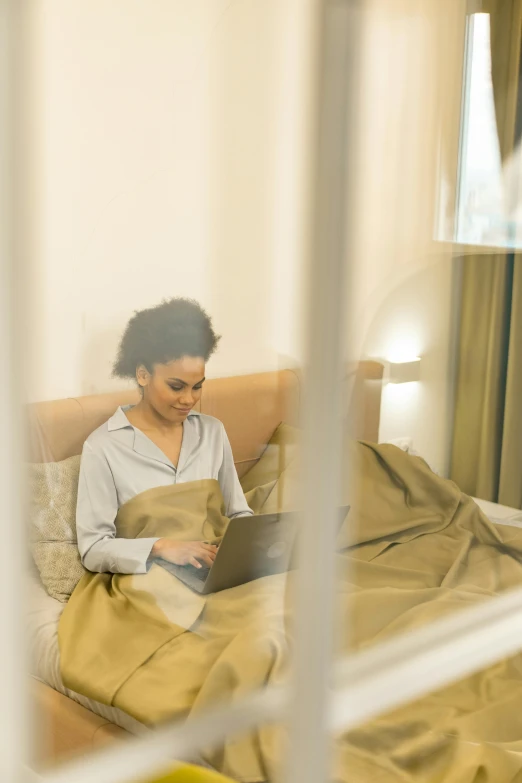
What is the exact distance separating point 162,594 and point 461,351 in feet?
1.87

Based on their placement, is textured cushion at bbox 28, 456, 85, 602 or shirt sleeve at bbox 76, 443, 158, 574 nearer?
textured cushion at bbox 28, 456, 85, 602

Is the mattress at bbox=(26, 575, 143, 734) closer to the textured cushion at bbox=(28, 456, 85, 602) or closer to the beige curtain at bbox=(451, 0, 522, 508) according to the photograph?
the textured cushion at bbox=(28, 456, 85, 602)

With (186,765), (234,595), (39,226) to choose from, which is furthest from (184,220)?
(186,765)

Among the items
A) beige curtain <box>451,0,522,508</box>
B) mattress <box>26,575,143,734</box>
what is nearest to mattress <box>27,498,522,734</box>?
mattress <box>26,575,143,734</box>

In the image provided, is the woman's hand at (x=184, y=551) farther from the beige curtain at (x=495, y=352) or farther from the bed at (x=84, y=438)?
the beige curtain at (x=495, y=352)

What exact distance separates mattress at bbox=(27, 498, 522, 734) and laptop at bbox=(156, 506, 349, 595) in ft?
0.54

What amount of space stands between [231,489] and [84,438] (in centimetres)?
19

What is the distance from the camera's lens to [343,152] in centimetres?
61

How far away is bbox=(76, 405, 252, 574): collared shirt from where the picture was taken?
0.89 metres

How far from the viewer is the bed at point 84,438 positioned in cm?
72

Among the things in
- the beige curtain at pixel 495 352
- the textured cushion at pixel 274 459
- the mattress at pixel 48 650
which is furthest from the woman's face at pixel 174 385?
the beige curtain at pixel 495 352

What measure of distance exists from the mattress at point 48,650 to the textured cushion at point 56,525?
0.02 metres

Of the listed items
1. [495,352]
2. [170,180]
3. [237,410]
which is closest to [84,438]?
[237,410]

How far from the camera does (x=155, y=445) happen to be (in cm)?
92
